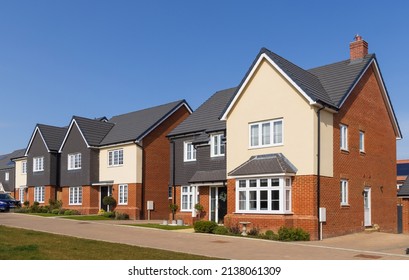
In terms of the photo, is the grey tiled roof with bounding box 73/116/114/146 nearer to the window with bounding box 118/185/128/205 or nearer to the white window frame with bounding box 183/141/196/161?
the window with bounding box 118/185/128/205

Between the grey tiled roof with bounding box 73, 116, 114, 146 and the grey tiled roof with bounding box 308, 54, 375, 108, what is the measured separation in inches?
791

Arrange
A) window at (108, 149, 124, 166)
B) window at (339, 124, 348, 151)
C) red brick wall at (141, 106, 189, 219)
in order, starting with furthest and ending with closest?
1. window at (108, 149, 124, 166)
2. red brick wall at (141, 106, 189, 219)
3. window at (339, 124, 348, 151)

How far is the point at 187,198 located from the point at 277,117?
35.7 ft

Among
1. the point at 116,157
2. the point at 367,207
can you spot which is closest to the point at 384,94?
the point at 367,207

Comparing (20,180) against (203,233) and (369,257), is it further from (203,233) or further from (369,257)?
(369,257)

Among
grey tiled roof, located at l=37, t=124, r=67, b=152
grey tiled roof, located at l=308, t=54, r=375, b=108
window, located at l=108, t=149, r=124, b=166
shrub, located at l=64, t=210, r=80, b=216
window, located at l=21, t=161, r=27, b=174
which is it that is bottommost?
shrub, located at l=64, t=210, r=80, b=216

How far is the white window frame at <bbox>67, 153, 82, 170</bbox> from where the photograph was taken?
137 ft

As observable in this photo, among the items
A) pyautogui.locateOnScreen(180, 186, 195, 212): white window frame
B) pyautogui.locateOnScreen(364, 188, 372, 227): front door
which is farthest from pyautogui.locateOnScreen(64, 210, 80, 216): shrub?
pyautogui.locateOnScreen(364, 188, 372, 227): front door

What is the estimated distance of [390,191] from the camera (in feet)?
101

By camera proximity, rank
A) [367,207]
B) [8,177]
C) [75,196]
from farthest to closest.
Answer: [8,177] → [75,196] → [367,207]

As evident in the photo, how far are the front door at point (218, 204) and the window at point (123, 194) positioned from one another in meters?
10.1

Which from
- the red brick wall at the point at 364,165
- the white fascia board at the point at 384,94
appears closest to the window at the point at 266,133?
the red brick wall at the point at 364,165

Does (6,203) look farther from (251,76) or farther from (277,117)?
(277,117)

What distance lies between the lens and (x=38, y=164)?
4741cm
